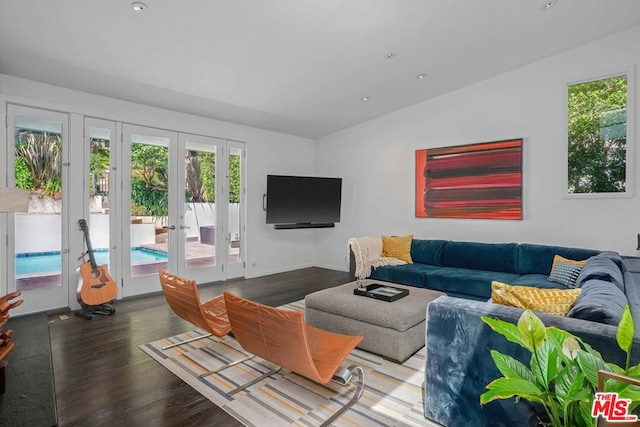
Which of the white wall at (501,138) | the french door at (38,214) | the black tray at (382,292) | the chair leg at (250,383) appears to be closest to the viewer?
the chair leg at (250,383)

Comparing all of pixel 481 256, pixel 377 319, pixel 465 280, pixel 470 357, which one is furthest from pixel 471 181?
pixel 470 357

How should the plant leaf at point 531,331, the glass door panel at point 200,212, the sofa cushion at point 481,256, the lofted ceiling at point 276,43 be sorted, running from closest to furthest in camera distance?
1. the plant leaf at point 531,331
2. the lofted ceiling at point 276,43
3. the sofa cushion at point 481,256
4. the glass door panel at point 200,212

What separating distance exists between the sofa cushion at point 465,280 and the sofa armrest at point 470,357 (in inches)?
89.8

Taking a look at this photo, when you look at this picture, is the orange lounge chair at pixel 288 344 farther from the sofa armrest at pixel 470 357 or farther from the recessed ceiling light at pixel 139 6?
the recessed ceiling light at pixel 139 6

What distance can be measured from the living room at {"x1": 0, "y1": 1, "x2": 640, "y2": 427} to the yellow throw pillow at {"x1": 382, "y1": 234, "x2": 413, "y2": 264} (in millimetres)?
574

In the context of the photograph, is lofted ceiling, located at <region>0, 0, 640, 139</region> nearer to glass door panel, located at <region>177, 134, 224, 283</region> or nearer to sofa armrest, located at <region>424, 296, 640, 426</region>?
glass door panel, located at <region>177, 134, 224, 283</region>

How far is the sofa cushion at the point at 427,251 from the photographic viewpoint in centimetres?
512

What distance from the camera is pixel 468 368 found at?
74.6 inches

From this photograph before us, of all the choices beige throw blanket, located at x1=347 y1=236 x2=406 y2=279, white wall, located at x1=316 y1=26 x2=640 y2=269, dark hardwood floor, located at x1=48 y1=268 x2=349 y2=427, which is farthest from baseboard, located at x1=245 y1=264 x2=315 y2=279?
beige throw blanket, located at x1=347 y1=236 x2=406 y2=279

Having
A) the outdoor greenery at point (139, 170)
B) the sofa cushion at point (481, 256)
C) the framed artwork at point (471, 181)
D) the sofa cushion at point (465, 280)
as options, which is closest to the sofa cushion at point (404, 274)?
the sofa cushion at point (465, 280)

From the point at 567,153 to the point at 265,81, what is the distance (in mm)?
4079

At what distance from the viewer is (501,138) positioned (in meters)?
4.95

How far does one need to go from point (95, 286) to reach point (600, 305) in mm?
4809

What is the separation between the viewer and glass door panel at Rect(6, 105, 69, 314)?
13.0 feet
